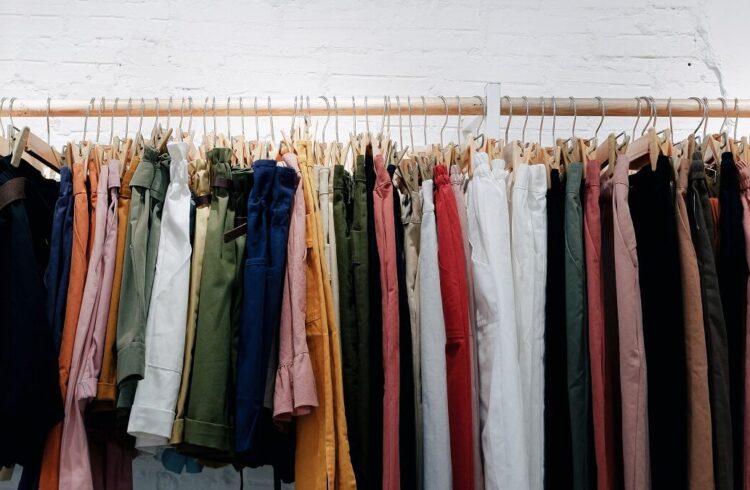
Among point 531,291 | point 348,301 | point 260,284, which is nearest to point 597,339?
point 531,291

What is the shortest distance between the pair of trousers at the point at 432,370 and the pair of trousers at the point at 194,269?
1.49 ft

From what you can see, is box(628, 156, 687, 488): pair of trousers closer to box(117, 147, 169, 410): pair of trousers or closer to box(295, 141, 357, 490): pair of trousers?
box(295, 141, 357, 490): pair of trousers

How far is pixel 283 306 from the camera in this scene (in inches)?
46.7

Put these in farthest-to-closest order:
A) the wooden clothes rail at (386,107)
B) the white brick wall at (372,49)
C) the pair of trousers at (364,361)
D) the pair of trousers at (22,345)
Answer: the white brick wall at (372,49) → the wooden clothes rail at (386,107) → the pair of trousers at (364,361) → the pair of trousers at (22,345)

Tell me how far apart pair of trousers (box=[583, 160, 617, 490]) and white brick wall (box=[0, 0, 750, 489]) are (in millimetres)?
745

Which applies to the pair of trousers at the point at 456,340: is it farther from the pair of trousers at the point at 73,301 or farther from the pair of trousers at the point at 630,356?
the pair of trousers at the point at 73,301

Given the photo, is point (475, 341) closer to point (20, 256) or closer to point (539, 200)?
point (539, 200)

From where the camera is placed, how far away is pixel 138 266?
3.91 feet

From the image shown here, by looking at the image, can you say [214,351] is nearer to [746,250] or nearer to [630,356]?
[630,356]

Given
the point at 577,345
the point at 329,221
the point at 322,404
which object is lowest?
the point at 322,404

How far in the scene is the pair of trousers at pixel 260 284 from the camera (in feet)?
3.62

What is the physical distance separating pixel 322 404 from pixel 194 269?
1.24 feet

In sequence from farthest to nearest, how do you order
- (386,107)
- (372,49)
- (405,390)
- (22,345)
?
(372,49) → (386,107) → (405,390) → (22,345)

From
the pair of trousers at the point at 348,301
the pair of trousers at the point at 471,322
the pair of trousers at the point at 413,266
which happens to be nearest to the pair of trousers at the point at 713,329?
the pair of trousers at the point at 471,322
